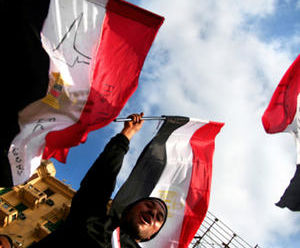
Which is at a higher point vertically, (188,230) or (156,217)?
(156,217)

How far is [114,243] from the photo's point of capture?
2.27m

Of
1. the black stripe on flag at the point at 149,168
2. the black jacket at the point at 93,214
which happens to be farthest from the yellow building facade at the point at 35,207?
the black jacket at the point at 93,214

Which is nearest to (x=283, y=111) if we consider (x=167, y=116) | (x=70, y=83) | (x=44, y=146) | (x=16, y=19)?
(x=167, y=116)

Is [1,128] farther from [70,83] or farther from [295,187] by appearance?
[295,187]

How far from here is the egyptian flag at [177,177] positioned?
4.66 m

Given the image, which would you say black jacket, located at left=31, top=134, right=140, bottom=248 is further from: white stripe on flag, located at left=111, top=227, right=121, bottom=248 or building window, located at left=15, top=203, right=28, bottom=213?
building window, located at left=15, top=203, right=28, bottom=213

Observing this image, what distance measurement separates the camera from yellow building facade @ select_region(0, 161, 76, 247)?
43.8 ft

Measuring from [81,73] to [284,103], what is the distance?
520cm

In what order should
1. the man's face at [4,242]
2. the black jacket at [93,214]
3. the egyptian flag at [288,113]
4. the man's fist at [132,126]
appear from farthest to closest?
1. the egyptian flag at [288,113]
2. the man's fist at [132,126]
3. the man's face at [4,242]
4. the black jacket at [93,214]

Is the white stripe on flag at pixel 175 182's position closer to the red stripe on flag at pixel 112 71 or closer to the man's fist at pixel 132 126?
the man's fist at pixel 132 126

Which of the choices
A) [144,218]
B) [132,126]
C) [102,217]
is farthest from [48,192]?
[102,217]

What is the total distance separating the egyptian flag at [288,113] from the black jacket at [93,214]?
479cm

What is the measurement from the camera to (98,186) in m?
2.45

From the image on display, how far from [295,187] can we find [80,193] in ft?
18.5
